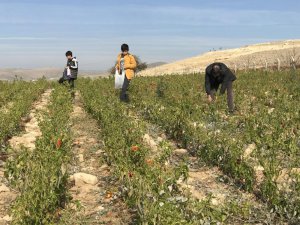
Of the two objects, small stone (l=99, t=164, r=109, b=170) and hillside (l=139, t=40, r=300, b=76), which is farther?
hillside (l=139, t=40, r=300, b=76)

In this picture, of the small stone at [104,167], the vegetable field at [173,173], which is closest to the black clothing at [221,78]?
the vegetable field at [173,173]

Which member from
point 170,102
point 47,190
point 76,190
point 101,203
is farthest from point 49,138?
point 170,102

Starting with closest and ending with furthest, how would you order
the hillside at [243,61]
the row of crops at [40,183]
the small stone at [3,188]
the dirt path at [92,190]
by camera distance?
1. the row of crops at [40,183]
2. the dirt path at [92,190]
3. the small stone at [3,188]
4. the hillside at [243,61]

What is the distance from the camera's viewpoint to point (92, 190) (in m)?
5.54

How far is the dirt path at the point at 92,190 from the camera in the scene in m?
4.61

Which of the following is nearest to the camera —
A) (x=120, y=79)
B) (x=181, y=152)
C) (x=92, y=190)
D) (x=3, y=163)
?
(x=92, y=190)

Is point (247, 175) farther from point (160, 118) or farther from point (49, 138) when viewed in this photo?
point (160, 118)

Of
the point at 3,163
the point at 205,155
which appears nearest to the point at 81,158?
the point at 3,163

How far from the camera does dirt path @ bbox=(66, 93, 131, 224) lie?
4605 millimetres

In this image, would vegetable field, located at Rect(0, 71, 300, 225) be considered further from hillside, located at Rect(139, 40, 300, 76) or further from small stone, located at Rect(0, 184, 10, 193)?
hillside, located at Rect(139, 40, 300, 76)

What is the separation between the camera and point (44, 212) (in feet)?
14.0

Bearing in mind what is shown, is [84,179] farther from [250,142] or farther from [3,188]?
[250,142]

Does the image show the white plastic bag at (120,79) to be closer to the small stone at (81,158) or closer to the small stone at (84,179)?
the small stone at (81,158)

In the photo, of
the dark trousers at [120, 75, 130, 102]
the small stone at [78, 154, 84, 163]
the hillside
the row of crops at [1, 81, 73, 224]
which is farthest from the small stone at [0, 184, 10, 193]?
the hillside
